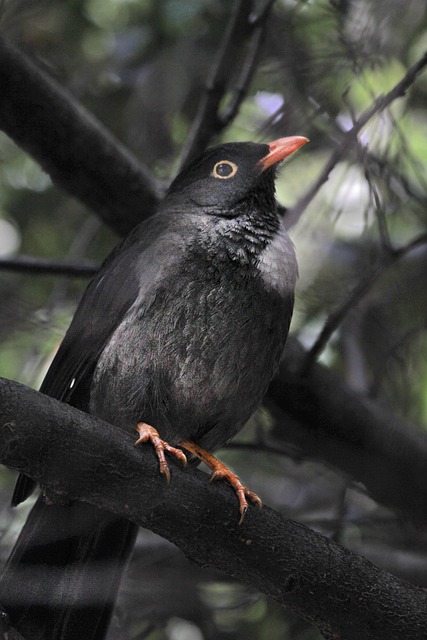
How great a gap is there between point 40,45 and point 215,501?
3744mm

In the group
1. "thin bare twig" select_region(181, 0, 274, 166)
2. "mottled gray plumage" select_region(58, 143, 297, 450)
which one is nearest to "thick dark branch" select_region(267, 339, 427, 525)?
"mottled gray plumage" select_region(58, 143, 297, 450)

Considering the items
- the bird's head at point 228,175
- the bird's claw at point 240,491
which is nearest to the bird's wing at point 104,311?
the bird's head at point 228,175

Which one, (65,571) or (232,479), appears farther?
(65,571)

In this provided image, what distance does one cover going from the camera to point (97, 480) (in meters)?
3.01

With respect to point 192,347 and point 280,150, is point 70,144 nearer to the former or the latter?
point 280,150

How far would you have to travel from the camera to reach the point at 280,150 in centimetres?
441

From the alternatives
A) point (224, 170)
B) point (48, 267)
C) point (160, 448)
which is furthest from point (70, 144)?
point (160, 448)

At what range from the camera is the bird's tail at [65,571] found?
361cm

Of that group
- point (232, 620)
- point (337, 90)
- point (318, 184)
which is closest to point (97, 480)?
point (318, 184)

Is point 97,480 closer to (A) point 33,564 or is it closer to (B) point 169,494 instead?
(B) point 169,494

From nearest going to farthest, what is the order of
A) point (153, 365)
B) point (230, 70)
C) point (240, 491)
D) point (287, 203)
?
point (240, 491) < point (153, 365) < point (230, 70) < point (287, 203)

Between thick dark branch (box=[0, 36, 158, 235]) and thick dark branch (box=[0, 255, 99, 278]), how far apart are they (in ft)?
1.10

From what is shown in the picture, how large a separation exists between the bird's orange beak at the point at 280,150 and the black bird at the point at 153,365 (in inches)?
18.8

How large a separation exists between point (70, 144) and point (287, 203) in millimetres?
1814
